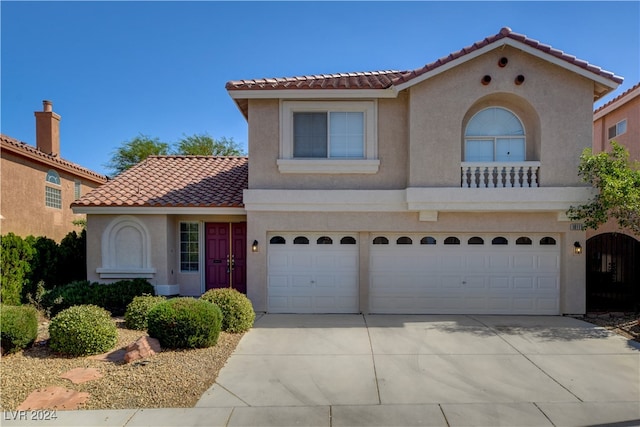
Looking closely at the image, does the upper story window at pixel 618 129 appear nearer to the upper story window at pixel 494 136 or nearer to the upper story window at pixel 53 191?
the upper story window at pixel 494 136

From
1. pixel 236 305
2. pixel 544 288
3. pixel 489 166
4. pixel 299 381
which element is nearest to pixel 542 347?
pixel 544 288

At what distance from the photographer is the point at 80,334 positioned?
6934 mm

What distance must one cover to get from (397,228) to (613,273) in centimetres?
655

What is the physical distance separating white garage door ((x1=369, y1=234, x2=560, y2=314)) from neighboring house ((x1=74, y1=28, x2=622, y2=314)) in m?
0.03

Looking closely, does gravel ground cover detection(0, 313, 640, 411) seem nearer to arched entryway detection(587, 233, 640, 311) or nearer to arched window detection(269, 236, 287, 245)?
arched window detection(269, 236, 287, 245)

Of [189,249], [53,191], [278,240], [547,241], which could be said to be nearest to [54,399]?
[278,240]

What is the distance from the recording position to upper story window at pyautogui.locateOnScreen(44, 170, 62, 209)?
51.4ft

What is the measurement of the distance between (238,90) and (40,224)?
11148mm

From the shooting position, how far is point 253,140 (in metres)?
10.3

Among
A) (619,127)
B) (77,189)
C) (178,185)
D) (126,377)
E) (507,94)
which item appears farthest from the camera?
(77,189)

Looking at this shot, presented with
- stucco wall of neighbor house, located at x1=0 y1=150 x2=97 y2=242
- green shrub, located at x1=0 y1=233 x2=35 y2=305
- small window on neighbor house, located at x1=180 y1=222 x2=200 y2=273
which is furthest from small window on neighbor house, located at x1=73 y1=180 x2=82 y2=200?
small window on neighbor house, located at x1=180 y1=222 x2=200 y2=273

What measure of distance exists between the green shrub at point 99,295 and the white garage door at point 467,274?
6618mm

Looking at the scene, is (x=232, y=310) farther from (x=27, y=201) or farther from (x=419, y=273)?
(x=27, y=201)

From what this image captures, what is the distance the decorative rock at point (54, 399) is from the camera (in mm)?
5203
